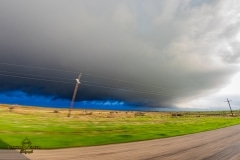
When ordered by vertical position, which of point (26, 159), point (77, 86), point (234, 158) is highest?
point (77, 86)

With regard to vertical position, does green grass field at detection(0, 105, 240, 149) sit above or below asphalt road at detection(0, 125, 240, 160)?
above

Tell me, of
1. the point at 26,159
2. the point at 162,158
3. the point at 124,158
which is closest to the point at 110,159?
the point at 124,158

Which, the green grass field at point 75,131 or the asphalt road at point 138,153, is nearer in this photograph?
the asphalt road at point 138,153

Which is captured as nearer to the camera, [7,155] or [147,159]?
[7,155]

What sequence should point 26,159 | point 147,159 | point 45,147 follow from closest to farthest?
point 26,159
point 147,159
point 45,147

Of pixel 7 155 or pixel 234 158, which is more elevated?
pixel 7 155

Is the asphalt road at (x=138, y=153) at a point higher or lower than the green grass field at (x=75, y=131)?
lower

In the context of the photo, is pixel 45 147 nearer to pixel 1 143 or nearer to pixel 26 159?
pixel 1 143

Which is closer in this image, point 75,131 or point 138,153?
point 138,153

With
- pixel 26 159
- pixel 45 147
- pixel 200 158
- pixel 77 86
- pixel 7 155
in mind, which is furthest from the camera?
pixel 77 86

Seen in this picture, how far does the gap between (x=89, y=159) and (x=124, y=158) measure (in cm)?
240

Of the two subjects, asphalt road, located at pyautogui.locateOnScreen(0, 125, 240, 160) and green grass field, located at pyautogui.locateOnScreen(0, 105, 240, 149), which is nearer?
asphalt road, located at pyautogui.locateOnScreen(0, 125, 240, 160)

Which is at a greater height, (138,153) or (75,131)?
(75,131)

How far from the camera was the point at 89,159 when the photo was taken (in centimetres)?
1329
